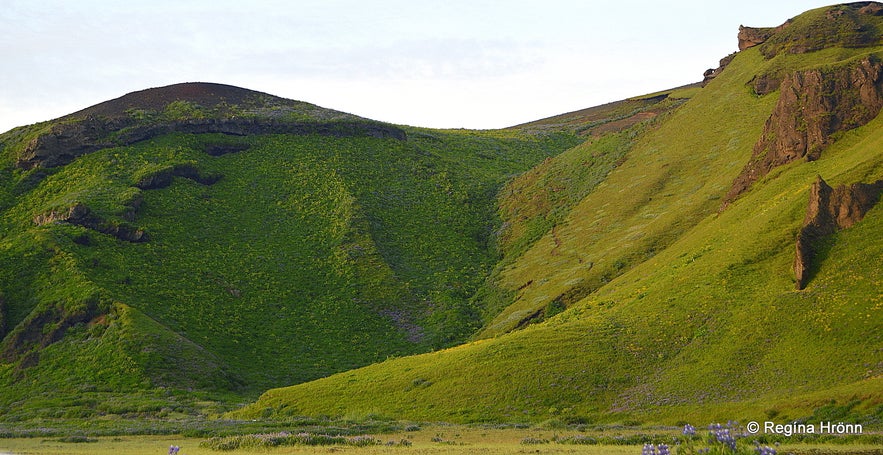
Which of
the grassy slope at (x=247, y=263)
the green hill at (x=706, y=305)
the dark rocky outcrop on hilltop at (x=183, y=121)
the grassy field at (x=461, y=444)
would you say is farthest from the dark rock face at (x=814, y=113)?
the dark rocky outcrop on hilltop at (x=183, y=121)

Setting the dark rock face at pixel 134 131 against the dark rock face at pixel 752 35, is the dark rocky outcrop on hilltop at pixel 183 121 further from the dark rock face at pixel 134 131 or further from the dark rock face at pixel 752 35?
the dark rock face at pixel 752 35

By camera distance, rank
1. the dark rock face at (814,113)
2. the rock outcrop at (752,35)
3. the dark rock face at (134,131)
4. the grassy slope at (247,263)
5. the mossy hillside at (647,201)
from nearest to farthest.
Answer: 1. the dark rock face at (814,113)
2. the grassy slope at (247,263)
3. the mossy hillside at (647,201)
4. the dark rock face at (134,131)
5. the rock outcrop at (752,35)

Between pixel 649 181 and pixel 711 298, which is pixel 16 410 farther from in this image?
pixel 649 181

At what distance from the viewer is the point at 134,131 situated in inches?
Answer: 4838

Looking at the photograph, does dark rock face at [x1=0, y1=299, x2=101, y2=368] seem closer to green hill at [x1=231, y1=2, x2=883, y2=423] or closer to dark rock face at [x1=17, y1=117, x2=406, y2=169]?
green hill at [x1=231, y1=2, x2=883, y2=423]

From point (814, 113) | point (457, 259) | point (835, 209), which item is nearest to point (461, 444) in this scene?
point (835, 209)

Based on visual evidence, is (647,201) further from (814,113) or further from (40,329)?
(40,329)

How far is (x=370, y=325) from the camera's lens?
84938 millimetres

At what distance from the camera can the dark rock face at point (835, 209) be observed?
5331 centimetres

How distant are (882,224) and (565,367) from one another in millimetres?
22421

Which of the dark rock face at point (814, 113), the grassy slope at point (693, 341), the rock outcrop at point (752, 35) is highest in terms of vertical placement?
the rock outcrop at point (752, 35)

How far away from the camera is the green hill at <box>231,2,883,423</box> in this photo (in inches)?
1805

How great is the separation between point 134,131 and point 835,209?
10121 cm

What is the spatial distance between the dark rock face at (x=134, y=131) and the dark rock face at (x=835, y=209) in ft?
304
